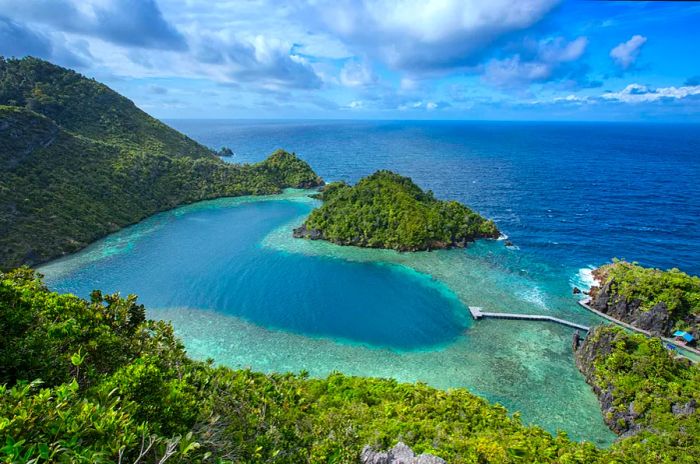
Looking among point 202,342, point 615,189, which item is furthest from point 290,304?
point 615,189

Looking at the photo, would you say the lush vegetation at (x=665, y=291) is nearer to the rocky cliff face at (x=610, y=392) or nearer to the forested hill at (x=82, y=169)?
the rocky cliff face at (x=610, y=392)

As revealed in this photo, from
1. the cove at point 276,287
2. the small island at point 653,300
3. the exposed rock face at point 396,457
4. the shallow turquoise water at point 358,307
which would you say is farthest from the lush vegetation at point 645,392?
the exposed rock face at point 396,457

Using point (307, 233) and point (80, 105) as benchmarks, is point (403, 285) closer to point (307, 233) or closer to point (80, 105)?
point (307, 233)

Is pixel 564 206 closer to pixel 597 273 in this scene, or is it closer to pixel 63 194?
pixel 597 273

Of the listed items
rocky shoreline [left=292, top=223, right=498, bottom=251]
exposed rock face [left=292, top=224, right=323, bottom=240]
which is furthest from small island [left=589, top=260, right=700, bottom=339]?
exposed rock face [left=292, top=224, right=323, bottom=240]

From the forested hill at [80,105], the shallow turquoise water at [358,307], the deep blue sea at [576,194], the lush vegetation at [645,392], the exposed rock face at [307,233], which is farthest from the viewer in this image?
the forested hill at [80,105]

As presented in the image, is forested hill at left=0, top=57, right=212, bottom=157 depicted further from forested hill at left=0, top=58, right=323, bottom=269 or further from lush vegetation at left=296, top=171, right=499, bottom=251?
lush vegetation at left=296, top=171, right=499, bottom=251

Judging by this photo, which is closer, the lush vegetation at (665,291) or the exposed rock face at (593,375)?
the exposed rock face at (593,375)

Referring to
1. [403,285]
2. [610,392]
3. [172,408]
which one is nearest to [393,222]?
[403,285]
